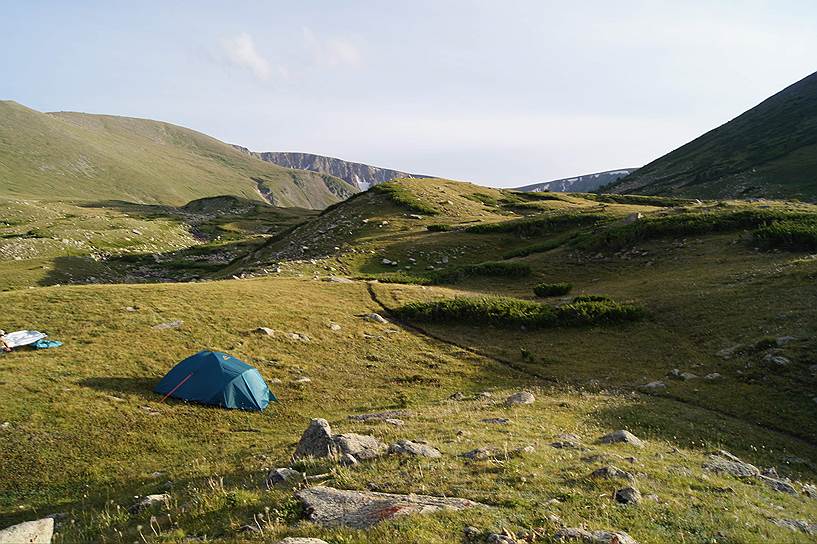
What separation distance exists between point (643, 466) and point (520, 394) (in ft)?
27.3

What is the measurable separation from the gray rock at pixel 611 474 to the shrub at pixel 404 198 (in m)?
60.9

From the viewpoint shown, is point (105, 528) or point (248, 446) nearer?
point (105, 528)

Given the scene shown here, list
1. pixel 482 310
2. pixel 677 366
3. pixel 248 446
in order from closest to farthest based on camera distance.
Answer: pixel 248 446, pixel 677 366, pixel 482 310

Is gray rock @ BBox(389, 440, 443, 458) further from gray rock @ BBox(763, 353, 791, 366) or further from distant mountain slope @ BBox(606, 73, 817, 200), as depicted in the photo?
distant mountain slope @ BBox(606, 73, 817, 200)

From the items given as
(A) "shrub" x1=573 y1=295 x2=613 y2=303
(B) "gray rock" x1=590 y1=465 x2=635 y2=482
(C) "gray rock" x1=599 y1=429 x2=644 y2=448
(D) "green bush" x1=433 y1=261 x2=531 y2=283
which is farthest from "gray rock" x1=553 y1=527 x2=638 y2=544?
(D) "green bush" x1=433 y1=261 x2=531 y2=283

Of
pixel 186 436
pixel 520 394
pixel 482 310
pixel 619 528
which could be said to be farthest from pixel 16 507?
pixel 482 310

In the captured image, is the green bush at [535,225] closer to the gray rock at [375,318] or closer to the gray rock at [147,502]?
the gray rock at [375,318]

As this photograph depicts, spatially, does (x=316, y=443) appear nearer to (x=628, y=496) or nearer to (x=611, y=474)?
(x=611, y=474)

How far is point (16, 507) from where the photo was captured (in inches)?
464

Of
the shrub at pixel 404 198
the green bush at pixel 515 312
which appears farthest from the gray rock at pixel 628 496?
the shrub at pixel 404 198

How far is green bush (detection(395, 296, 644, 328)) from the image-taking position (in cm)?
2903

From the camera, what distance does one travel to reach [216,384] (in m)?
18.9

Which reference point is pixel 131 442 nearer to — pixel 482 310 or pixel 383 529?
pixel 383 529

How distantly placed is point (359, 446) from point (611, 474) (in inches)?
239
